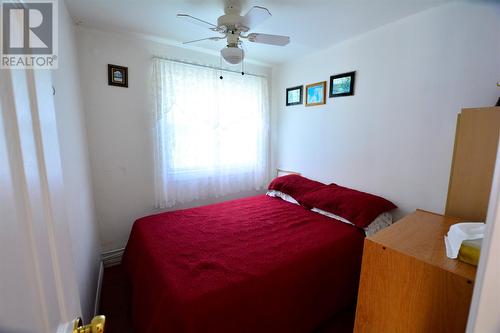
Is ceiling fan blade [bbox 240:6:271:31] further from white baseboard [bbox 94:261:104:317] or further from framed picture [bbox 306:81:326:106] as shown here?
white baseboard [bbox 94:261:104:317]

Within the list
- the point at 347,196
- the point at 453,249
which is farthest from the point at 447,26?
the point at 453,249

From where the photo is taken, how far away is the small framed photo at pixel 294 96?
304 cm

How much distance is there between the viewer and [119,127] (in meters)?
2.40

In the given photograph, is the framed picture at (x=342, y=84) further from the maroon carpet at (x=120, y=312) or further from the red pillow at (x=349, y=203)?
the maroon carpet at (x=120, y=312)

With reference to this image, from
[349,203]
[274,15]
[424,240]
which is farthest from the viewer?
[349,203]

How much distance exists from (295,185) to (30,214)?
8.39 ft

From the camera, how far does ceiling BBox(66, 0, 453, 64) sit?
1762 millimetres

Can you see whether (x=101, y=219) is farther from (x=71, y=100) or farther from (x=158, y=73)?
(x=158, y=73)

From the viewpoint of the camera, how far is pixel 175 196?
9.02ft

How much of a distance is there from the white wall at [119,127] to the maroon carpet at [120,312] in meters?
0.45

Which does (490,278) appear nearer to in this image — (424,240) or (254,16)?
(424,240)

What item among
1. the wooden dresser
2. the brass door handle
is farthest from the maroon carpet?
the brass door handle

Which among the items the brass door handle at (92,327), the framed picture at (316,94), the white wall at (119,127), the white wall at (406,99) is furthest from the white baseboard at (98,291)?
the framed picture at (316,94)

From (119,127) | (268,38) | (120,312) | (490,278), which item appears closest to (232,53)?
(268,38)
